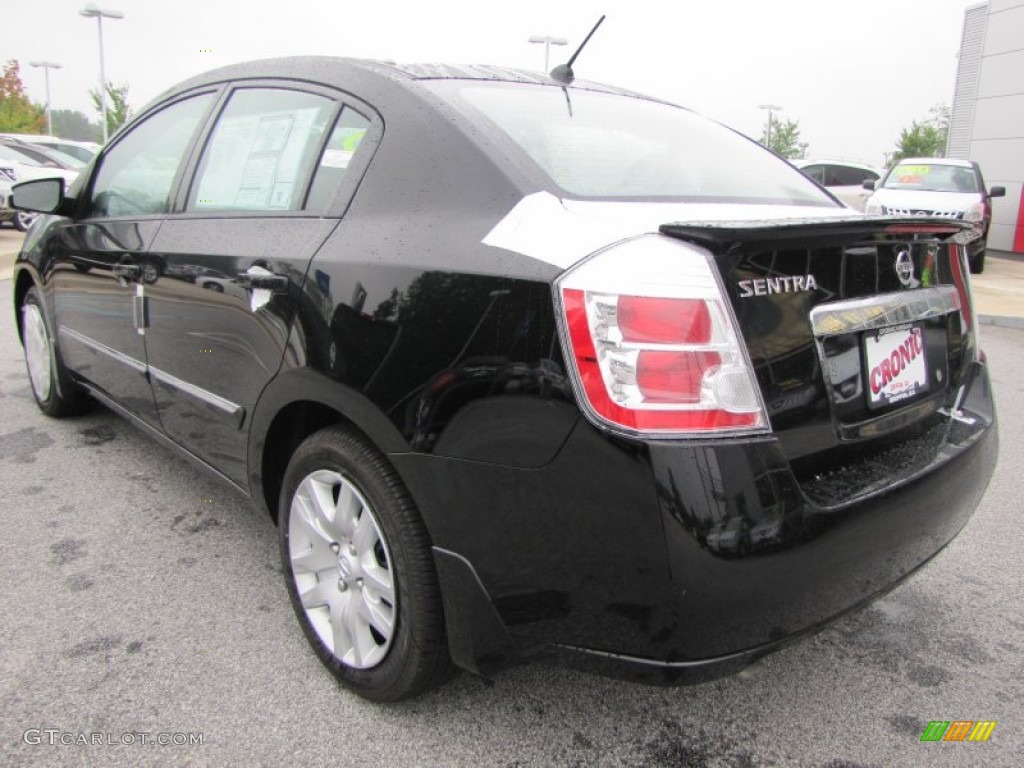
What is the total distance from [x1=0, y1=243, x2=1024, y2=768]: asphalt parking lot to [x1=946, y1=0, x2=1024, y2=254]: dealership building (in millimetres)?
16480

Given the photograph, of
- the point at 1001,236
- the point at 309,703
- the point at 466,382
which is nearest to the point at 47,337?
the point at 309,703

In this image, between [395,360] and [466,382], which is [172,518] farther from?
[466,382]

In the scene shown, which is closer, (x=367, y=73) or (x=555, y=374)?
(x=555, y=374)

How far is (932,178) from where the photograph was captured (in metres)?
12.5

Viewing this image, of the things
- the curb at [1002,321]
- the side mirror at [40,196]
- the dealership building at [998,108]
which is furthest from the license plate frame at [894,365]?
the dealership building at [998,108]

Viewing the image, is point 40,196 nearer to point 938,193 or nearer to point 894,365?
point 894,365

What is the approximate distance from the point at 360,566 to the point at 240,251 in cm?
97

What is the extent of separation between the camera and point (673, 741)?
192 cm

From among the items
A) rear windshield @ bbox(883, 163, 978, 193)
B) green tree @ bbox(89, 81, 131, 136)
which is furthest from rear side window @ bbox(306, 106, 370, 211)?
green tree @ bbox(89, 81, 131, 136)

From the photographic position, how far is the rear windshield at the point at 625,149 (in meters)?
1.92

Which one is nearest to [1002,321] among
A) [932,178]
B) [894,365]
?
[932,178]

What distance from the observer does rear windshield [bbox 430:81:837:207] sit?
192 centimetres

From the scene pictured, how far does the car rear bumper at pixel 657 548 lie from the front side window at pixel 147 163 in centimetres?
175

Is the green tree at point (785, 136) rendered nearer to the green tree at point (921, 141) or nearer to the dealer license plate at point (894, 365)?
the green tree at point (921, 141)
